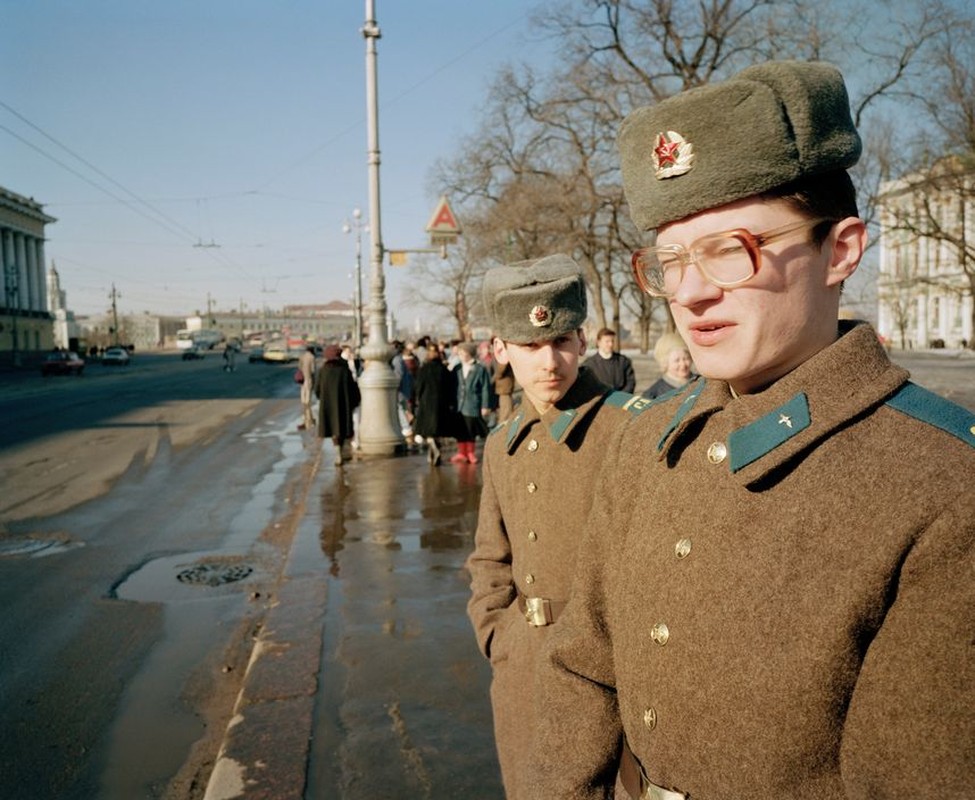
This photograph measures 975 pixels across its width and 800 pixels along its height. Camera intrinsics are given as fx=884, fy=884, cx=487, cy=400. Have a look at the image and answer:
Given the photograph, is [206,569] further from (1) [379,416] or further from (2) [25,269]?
(2) [25,269]

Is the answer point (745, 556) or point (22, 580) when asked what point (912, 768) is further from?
point (22, 580)

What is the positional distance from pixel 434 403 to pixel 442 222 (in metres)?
2.84

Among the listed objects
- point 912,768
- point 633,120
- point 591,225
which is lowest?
point 912,768

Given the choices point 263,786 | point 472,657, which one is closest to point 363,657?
point 472,657

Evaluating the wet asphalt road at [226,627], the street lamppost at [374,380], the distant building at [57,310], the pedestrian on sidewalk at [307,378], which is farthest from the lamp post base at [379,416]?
the distant building at [57,310]

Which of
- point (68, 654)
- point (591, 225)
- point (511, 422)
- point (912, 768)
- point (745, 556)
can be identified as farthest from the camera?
point (591, 225)

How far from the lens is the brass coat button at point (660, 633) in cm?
142

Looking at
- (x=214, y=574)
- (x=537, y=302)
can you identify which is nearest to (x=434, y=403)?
(x=214, y=574)

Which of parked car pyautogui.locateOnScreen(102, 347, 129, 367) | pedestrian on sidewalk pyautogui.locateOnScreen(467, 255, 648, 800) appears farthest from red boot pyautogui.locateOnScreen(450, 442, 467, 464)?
parked car pyautogui.locateOnScreen(102, 347, 129, 367)

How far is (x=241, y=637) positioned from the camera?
18.7ft

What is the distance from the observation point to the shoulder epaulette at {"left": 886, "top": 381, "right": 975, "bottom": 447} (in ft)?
4.10

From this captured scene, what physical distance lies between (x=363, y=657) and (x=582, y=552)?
3.60 metres

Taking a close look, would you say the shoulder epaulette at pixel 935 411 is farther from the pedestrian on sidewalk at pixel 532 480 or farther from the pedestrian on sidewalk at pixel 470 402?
the pedestrian on sidewalk at pixel 470 402

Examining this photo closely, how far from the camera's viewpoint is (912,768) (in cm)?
116
